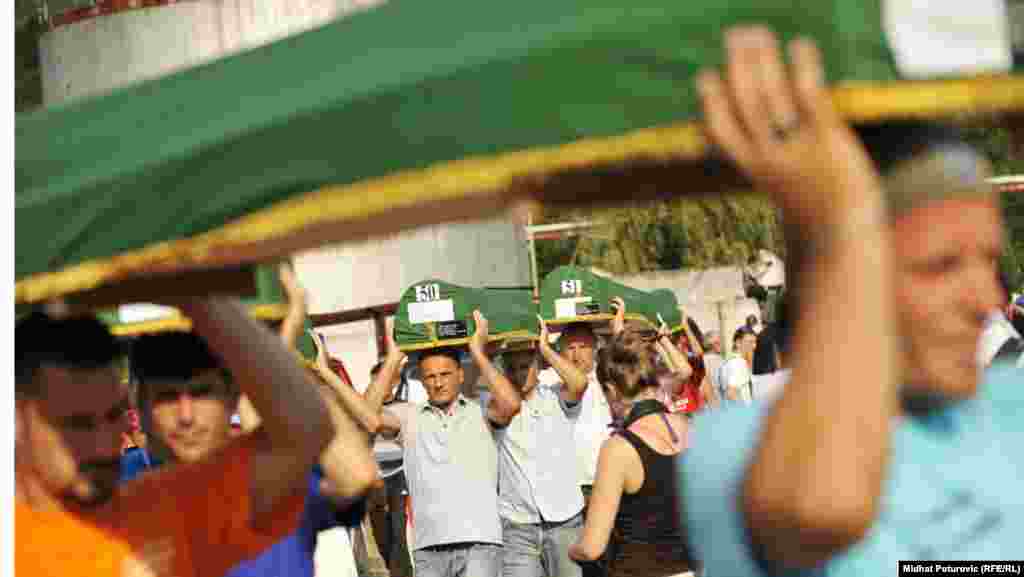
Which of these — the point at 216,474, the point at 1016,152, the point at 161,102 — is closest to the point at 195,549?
the point at 216,474

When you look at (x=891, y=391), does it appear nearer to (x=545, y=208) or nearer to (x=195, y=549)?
(x=545, y=208)

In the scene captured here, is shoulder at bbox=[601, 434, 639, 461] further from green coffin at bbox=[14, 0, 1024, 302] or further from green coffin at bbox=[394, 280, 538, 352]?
green coffin at bbox=[14, 0, 1024, 302]

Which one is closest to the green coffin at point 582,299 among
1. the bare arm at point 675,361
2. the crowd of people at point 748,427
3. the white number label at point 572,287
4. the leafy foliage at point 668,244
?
the white number label at point 572,287

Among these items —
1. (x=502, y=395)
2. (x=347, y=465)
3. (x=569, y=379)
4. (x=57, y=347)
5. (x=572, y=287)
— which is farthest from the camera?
(x=572, y=287)

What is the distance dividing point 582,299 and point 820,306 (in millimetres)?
10394

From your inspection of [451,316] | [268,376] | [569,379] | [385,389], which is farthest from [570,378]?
[268,376]

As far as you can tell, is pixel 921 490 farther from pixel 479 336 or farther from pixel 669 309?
pixel 669 309

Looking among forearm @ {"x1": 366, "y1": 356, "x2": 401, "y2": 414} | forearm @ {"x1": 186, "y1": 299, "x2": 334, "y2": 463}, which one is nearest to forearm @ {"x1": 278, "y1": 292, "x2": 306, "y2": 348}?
forearm @ {"x1": 186, "y1": 299, "x2": 334, "y2": 463}

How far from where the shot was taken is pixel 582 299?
1218 centimetres

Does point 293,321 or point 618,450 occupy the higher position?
point 293,321

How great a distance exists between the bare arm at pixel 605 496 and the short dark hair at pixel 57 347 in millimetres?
3398

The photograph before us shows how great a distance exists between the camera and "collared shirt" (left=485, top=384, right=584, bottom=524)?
30.7 feet

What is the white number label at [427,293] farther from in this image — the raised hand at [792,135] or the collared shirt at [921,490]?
the raised hand at [792,135]

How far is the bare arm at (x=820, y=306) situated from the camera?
5.74 feet
